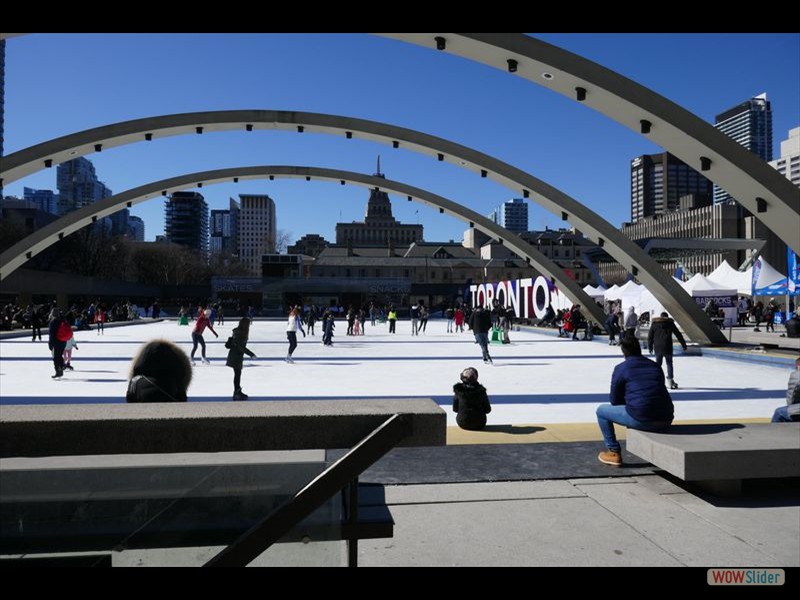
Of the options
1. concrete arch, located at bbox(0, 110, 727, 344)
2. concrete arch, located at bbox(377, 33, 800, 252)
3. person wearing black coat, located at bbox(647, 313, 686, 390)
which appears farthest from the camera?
concrete arch, located at bbox(0, 110, 727, 344)

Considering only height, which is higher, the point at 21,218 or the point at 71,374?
the point at 21,218

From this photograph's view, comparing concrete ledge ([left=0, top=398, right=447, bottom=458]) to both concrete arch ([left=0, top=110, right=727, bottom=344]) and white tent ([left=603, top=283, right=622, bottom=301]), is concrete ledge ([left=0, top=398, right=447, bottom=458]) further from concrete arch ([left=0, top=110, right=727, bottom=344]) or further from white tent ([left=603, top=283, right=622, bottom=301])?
white tent ([left=603, top=283, right=622, bottom=301])

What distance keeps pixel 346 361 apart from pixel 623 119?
9.35 m

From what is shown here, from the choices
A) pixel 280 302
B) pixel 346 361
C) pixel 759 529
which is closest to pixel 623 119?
pixel 346 361

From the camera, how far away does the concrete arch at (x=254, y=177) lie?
2386 cm

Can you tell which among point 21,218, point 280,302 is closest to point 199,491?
point 280,302

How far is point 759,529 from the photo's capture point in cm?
389

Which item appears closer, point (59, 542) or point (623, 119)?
point (59, 542)

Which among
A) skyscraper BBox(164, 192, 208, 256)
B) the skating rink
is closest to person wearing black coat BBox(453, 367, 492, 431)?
the skating rink

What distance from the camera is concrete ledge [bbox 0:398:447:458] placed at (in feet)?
11.4

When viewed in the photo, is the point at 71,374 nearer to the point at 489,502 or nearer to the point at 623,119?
the point at 489,502
